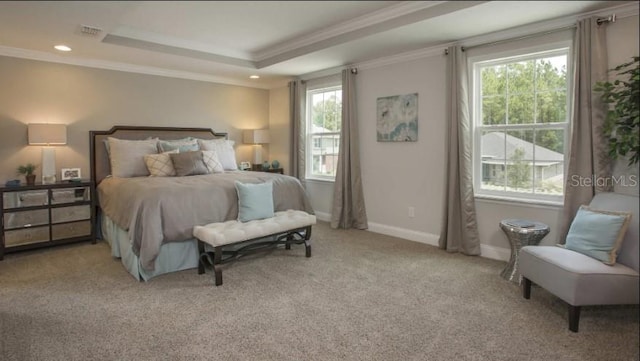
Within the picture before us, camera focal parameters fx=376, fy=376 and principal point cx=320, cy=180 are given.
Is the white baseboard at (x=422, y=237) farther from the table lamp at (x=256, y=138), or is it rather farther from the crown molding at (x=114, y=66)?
the crown molding at (x=114, y=66)

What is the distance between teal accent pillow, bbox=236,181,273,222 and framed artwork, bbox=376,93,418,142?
5.74 ft

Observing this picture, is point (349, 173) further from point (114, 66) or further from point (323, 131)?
point (114, 66)

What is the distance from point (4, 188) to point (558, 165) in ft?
16.4

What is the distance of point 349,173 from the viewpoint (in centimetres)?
489

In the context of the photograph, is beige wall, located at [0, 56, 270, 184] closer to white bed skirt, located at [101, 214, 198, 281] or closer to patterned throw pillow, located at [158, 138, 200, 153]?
patterned throw pillow, located at [158, 138, 200, 153]

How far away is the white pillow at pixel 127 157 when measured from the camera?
13.9ft

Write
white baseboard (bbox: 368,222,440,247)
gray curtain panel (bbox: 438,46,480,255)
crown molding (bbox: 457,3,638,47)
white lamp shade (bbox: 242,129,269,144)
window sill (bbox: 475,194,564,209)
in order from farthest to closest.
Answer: white lamp shade (bbox: 242,129,269,144) → white baseboard (bbox: 368,222,440,247) → gray curtain panel (bbox: 438,46,480,255) → window sill (bbox: 475,194,564,209) → crown molding (bbox: 457,3,638,47)

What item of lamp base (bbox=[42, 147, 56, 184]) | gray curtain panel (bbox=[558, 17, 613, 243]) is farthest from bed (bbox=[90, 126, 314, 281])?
gray curtain panel (bbox=[558, 17, 613, 243])

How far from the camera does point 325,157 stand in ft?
18.1

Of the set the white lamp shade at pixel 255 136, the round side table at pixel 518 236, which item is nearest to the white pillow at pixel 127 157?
the white lamp shade at pixel 255 136

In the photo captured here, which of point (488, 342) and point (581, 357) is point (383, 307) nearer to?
point (488, 342)

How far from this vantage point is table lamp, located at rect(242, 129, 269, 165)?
A: 5797 mm

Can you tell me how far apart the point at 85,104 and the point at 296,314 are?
3.74m

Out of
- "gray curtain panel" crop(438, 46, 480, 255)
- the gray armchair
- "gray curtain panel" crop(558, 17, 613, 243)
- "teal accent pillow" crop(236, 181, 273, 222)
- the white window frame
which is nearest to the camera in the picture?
the gray armchair
